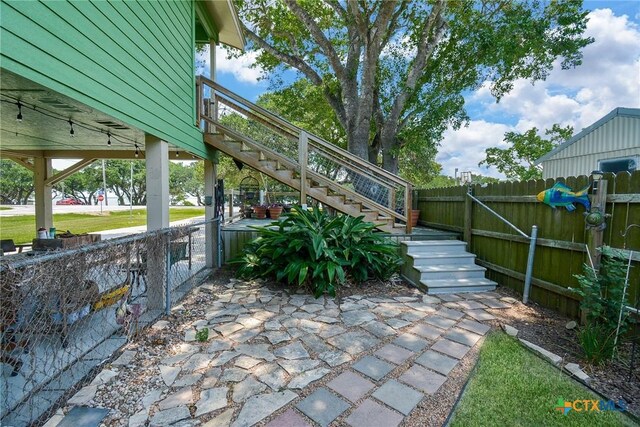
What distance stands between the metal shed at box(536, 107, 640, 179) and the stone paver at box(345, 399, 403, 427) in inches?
267

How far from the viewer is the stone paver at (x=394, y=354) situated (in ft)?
8.02

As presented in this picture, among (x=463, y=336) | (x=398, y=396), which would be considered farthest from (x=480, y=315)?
(x=398, y=396)

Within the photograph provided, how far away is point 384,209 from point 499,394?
3.97 meters

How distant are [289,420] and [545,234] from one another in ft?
11.7

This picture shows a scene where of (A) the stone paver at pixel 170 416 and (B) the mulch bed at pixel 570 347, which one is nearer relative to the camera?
(A) the stone paver at pixel 170 416

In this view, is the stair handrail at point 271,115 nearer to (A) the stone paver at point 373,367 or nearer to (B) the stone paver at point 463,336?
(B) the stone paver at point 463,336

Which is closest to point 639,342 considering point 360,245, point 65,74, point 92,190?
point 360,245

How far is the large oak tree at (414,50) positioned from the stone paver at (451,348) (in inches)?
243

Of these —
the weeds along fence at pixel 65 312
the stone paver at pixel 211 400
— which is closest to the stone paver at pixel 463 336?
the stone paver at pixel 211 400

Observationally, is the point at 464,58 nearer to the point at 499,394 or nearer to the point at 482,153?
the point at 499,394

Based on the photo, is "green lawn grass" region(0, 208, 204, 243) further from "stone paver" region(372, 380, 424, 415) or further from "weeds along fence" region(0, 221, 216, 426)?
"stone paver" region(372, 380, 424, 415)

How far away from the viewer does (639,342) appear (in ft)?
8.65

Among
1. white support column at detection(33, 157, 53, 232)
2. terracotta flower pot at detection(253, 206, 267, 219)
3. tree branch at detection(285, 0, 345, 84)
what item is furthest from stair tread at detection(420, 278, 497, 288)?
white support column at detection(33, 157, 53, 232)

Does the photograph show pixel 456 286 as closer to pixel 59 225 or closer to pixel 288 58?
pixel 288 58
